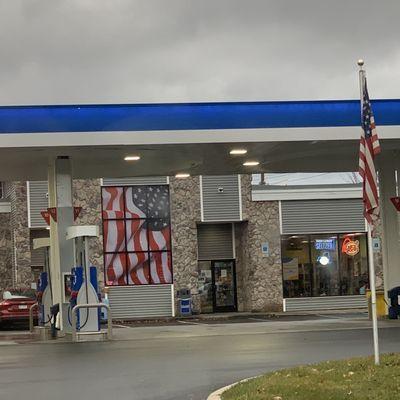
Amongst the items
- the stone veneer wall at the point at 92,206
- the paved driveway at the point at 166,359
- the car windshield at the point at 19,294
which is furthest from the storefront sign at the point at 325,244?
the paved driveway at the point at 166,359

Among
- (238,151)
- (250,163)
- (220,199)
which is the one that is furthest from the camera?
(220,199)

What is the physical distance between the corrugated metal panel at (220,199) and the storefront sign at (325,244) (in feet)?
12.8

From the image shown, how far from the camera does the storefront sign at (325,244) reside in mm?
34562

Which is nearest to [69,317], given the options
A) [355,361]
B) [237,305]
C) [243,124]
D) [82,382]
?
[243,124]

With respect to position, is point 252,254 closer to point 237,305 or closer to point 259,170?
point 237,305

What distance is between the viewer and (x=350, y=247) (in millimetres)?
35000

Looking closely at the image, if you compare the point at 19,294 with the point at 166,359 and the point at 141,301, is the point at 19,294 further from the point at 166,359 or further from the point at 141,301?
the point at 166,359

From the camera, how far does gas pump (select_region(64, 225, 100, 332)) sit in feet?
59.6

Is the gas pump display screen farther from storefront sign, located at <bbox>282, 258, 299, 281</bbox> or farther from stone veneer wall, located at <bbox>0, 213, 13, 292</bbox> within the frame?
storefront sign, located at <bbox>282, 258, 299, 281</bbox>

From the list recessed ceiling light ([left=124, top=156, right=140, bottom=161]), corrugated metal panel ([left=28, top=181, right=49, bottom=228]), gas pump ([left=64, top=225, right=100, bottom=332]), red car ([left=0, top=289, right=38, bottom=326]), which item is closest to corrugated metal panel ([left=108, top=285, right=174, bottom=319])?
corrugated metal panel ([left=28, top=181, right=49, bottom=228])

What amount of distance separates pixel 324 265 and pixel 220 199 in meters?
5.80

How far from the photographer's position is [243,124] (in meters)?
19.0

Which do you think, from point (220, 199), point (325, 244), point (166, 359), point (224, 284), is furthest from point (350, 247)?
point (166, 359)

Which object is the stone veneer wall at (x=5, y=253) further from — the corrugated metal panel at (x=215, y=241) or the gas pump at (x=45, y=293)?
the gas pump at (x=45, y=293)
